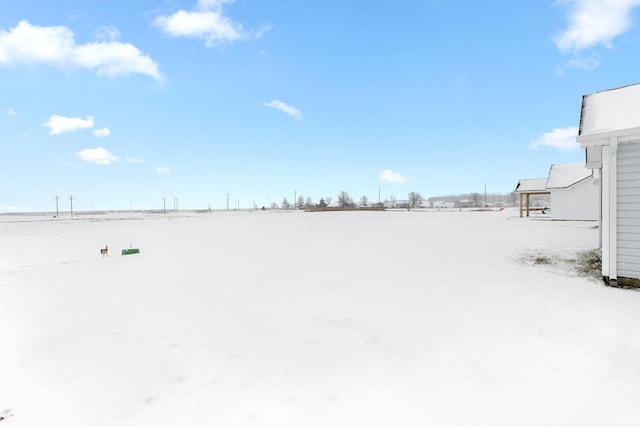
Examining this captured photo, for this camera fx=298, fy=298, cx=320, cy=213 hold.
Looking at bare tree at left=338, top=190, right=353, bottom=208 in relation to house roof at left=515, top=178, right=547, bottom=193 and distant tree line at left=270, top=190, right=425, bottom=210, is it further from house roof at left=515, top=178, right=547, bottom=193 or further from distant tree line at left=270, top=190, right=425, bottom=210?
house roof at left=515, top=178, right=547, bottom=193

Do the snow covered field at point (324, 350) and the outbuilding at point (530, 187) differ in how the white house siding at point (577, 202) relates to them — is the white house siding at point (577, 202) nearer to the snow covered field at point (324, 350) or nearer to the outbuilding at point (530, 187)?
the outbuilding at point (530, 187)

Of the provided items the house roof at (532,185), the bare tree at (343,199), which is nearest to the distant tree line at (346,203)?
the bare tree at (343,199)

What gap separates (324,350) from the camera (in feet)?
13.2

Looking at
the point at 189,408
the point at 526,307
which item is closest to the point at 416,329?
the point at 526,307

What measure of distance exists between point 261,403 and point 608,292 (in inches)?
299

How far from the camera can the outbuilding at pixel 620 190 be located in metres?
6.62

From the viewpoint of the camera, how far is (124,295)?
6.55 m

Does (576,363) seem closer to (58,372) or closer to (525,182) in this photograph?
(58,372)

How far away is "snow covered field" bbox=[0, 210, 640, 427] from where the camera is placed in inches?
114

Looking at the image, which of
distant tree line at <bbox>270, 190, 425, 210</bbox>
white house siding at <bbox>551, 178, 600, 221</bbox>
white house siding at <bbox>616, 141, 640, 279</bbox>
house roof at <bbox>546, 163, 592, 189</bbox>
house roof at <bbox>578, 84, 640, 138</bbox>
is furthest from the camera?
distant tree line at <bbox>270, 190, 425, 210</bbox>

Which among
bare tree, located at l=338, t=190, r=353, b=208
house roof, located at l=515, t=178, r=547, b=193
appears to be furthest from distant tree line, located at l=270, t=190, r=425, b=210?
house roof, located at l=515, t=178, r=547, b=193

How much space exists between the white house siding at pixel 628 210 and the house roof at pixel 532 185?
26752mm

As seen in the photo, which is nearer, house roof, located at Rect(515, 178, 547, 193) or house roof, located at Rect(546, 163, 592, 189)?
house roof, located at Rect(546, 163, 592, 189)

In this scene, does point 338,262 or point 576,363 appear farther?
point 338,262
